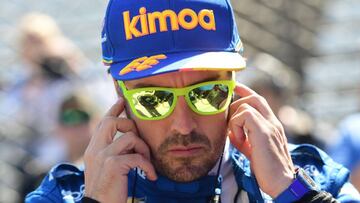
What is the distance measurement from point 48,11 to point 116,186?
20.5 ft

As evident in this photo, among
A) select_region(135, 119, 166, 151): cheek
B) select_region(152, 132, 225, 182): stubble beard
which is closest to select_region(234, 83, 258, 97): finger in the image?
select_region(152, 132, 225, 182): stubble beard

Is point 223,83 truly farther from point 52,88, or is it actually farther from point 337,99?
point 337,99

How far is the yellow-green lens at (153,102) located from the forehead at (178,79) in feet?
0.11

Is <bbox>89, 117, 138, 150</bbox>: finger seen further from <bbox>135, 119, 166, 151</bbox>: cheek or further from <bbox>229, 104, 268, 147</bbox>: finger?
<bbox>229, 104, 268, 147</bbox>: finger

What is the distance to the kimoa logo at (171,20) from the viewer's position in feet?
11.6

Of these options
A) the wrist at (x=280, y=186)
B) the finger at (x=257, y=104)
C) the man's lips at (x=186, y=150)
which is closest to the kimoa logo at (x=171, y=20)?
the finger at (x=257, y=104)

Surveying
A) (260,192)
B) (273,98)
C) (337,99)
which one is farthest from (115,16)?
(337,99)

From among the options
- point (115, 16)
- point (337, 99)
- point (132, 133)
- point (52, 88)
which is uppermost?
point (115, 16)

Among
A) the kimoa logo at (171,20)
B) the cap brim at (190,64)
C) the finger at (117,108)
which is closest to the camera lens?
the cap brim at (190,64)

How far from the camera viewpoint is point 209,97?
351 cm

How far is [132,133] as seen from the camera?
360cm

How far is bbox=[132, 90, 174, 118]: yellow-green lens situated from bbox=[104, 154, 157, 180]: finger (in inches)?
5.7

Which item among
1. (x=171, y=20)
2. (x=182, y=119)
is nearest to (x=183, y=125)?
(x=182, y=119)

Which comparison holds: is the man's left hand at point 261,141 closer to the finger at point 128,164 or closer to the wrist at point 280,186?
the wrist at point 280,186
